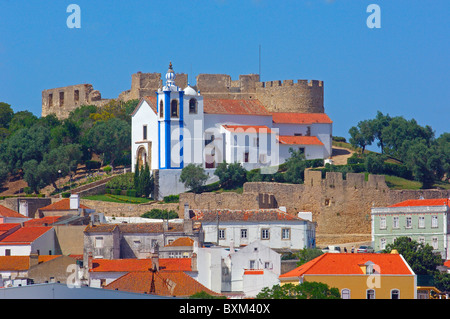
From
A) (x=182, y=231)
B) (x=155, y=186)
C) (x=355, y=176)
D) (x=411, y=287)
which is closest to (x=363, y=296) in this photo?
(x=411, y=287)

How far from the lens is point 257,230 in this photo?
62.7 m

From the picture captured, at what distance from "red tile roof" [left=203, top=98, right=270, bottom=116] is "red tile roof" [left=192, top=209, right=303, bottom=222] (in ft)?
43.2

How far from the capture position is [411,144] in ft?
253

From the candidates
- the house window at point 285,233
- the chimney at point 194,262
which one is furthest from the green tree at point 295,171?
the chimney at point 194,262

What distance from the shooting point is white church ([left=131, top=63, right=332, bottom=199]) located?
74.0m

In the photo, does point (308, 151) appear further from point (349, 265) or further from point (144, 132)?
point (349, 265)

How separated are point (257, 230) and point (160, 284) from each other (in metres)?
16.1

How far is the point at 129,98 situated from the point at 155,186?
17673 millimetres

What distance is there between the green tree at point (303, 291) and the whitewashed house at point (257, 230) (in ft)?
56.6

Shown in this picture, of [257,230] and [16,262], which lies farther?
[257,230]

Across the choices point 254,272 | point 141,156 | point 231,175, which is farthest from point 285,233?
point 141,156

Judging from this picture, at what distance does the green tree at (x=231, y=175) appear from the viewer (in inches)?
2854

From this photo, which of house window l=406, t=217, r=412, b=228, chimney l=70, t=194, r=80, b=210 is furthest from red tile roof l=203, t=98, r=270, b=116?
house window l=406, t=217, r=412, b=228
